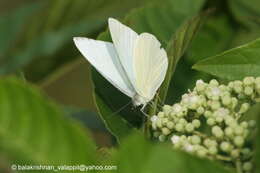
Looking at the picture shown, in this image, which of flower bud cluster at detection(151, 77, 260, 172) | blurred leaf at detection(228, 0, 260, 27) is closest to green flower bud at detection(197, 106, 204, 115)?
flower bud cluster at detection(151, 77, 260, 172)

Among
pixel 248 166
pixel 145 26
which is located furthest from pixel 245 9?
pixel 248 166

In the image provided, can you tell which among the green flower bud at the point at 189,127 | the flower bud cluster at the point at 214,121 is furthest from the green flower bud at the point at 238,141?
the green flower bud at the point at 189,127

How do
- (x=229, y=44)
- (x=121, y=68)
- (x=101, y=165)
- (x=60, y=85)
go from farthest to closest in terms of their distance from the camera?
(x=60, y=85)
(x=229, y=44)
(x=121, y=68)
(x=101, y=165)

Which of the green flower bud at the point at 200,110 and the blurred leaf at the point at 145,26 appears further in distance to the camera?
the blurred leaf at the point at 145,26

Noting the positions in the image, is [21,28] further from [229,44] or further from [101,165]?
[101,165]

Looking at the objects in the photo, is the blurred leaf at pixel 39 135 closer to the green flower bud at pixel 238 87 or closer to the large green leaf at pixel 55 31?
the green flower bud at pixel 238 87

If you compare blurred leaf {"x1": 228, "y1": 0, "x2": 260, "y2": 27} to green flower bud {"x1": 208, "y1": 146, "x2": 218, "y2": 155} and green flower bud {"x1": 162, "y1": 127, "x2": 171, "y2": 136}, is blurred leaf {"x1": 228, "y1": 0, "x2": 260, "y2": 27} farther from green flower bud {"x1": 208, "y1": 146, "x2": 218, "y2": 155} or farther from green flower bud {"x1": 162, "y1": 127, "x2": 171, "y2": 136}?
green flower bud {"x1": 208, "y1": 146, "x2": 218, "y2": 155}

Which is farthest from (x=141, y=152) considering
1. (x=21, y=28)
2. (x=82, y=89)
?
(x=82, y=89)
